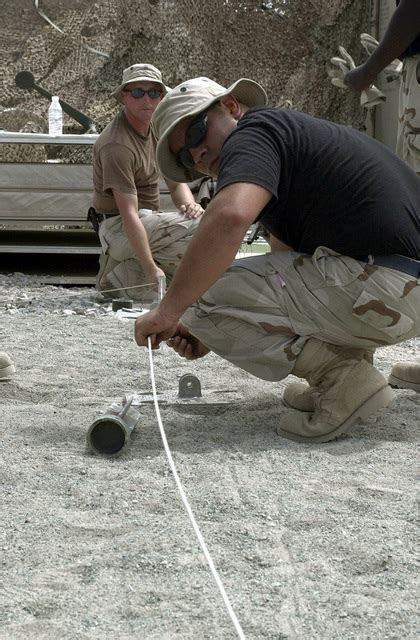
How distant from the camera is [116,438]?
229 centimetres

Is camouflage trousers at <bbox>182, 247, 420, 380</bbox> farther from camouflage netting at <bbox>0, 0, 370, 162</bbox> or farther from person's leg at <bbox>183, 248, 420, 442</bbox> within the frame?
camouflage netting at <bbox>0, 0, 370, 162</bbox>

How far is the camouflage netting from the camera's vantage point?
977 cm

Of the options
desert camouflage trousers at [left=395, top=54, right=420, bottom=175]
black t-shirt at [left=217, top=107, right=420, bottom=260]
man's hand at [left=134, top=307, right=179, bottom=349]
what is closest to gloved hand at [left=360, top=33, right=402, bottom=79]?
desert camouflage trousers at [left=395, top=54, right=420, bottom=175]

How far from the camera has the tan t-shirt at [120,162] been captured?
14.8ft

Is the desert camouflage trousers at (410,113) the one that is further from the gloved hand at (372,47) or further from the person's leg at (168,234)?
the person's leg at (168,234)

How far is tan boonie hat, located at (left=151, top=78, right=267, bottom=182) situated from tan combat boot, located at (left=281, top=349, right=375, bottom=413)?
2.45 ft

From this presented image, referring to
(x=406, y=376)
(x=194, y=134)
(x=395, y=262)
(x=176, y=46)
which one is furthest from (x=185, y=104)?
(x=176, y=46)

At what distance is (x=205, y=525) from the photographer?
5.91 feet

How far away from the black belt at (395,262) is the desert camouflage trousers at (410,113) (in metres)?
1.07

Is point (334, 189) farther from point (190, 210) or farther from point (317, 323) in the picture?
point (190, 210)

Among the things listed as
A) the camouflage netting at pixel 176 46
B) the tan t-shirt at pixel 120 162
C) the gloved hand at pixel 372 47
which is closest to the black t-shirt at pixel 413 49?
the gloved hand at pixel 372 47

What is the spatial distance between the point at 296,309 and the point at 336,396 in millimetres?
280

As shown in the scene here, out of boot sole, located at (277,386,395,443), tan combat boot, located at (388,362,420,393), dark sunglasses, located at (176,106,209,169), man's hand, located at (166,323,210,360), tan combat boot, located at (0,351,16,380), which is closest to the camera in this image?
dark sunglasses, located at (176,106,209,169)

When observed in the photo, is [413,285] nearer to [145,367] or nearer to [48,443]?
[48,443]
